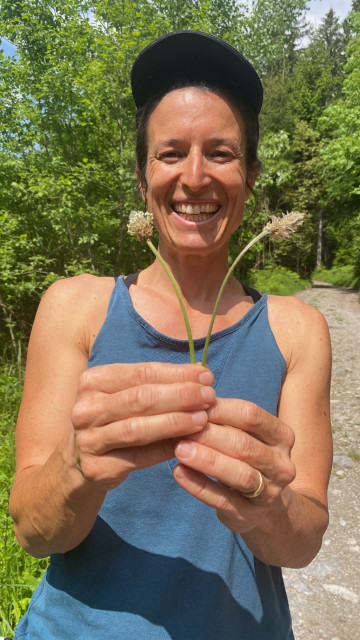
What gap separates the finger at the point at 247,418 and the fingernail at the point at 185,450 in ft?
0.26

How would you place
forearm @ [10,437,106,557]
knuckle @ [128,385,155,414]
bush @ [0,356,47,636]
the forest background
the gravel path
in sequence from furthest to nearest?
the forest background
the gravel path
bush @ [0,356,47,636]
forearm @ [10,437,106,557]
knuckle @ [128,385,155,414]

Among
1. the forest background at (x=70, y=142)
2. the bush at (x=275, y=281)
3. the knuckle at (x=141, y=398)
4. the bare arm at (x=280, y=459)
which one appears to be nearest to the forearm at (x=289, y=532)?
the bare arm at (x=280, y=459)

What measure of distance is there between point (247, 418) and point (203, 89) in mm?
1266

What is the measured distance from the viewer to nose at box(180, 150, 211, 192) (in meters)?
1.59

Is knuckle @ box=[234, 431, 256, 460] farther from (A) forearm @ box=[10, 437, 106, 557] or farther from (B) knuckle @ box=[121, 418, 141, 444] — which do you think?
(A) forearm @ box=[10, 437, 106, 557]

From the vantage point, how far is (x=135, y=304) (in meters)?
1.73

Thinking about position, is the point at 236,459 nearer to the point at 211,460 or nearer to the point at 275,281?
the point at 211,460

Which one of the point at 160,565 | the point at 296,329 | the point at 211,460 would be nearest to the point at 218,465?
the point at 211,460

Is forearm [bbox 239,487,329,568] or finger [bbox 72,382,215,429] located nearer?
finger [bbox 72,382,215,429]

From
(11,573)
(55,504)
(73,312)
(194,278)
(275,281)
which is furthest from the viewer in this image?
(275,281)

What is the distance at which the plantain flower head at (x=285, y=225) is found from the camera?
4.90 feet

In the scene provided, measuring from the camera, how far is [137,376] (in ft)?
3.29

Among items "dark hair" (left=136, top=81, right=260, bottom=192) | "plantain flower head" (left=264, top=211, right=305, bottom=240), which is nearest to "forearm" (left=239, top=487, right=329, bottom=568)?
"plantain flower head" (left=264, top=211, right=305, bottom=240)

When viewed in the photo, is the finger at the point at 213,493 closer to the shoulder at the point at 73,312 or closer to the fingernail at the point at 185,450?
the fingernail at the point at 185,450
